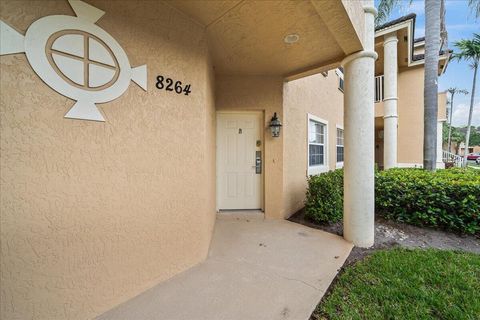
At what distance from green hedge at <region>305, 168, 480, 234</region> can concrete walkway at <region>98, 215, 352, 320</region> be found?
33.7 inches

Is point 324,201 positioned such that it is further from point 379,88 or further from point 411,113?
point 379,88

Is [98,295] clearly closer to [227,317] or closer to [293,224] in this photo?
[227,317]

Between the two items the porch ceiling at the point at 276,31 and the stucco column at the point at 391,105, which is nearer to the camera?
the porch ceiling at the point at 276,31

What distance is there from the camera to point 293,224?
435cm

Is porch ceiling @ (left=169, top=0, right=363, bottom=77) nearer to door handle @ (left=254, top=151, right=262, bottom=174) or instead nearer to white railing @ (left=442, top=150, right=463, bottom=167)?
door handle @ (left=254, top=151, right=262, bottom=174)

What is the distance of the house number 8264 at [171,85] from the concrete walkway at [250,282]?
2.22 meters

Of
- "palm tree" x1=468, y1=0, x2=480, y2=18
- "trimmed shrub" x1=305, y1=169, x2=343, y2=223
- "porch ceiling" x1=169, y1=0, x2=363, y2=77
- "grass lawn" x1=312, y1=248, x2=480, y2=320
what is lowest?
"grass lawn" x1=312, y1=248, x2=480, y2=320

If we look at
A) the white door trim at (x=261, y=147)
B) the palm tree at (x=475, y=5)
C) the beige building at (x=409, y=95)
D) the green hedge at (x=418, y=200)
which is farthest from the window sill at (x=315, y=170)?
the palm tree at (x=475, y=5)

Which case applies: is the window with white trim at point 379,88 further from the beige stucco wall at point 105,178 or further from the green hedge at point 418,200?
the beige stucco wall at point 105,178

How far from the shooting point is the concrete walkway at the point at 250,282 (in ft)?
6.51

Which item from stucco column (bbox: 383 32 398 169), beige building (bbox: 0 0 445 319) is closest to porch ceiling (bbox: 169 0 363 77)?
beige building (bbox: 0 0 445 319)

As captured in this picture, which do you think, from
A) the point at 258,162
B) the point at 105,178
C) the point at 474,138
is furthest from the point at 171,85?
the point at 474,138

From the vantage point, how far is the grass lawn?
1.98m

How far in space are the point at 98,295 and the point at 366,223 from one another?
3.69m
